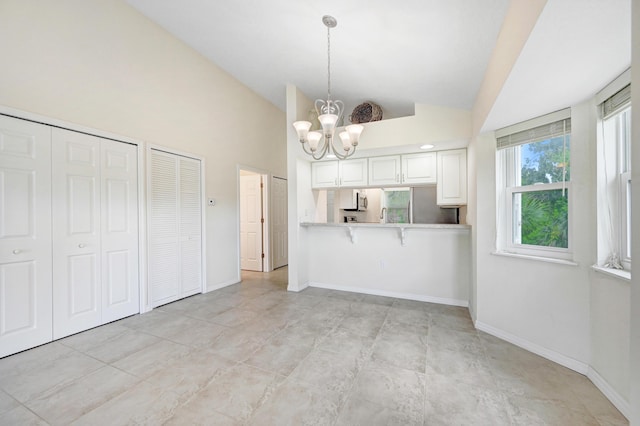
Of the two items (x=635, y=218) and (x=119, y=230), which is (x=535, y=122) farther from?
(x=119, y=230)

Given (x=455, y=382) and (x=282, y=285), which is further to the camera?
(x=282, y=285)

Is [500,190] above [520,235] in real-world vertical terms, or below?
above

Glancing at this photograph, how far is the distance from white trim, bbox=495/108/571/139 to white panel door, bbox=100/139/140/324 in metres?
4.07

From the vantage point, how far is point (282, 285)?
448 centimetres

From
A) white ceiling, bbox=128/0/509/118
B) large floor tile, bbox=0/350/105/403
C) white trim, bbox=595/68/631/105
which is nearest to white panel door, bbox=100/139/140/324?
large floor tile, bbox=0/350/105/403

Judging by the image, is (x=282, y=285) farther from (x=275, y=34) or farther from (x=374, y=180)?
(x=275, y=34)

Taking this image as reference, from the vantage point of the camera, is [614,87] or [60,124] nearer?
[614,87]

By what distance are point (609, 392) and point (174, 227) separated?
4.46m

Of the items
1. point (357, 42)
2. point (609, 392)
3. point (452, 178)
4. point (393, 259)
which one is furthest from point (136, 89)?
point (609, 392)

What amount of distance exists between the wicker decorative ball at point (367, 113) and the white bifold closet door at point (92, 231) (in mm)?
2940

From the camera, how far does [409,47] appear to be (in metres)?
2.44

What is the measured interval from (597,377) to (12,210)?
4.76 metres

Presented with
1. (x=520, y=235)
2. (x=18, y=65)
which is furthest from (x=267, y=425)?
(x=18, y=65)

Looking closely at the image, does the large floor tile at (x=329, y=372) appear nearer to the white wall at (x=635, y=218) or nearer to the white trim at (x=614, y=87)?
the white wall at (x=635, y=218)
